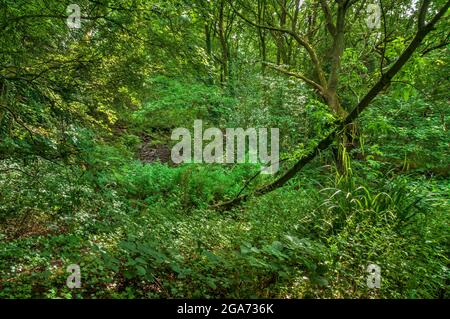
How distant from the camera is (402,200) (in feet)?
11.6

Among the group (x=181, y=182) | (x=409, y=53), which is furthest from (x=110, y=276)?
(x=181, y=182)

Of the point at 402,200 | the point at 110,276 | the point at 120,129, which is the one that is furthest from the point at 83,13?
the point at 120,129

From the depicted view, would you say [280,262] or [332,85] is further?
[332,85]

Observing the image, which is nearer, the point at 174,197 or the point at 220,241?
the point at 220,241

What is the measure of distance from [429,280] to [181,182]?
5487mm

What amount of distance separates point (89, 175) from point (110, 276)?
1354mm

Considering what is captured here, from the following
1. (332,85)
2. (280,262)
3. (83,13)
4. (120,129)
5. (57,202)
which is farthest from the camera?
(120,129)

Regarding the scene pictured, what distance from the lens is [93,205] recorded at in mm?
4305

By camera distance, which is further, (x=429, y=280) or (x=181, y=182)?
(x=181, y=182)

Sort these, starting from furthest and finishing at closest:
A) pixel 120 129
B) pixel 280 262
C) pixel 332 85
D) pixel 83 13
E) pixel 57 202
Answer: pixel 120 129 < pixel 332 85 < pixel 57 202 < pixel 83 13 < pixel 280 262

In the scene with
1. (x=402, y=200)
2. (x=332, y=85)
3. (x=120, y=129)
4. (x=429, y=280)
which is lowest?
(x=429, y=280)

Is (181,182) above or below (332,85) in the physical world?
below

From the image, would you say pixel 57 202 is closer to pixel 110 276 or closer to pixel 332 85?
pixel 110 276

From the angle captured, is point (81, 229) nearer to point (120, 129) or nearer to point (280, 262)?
point (280, 262)
